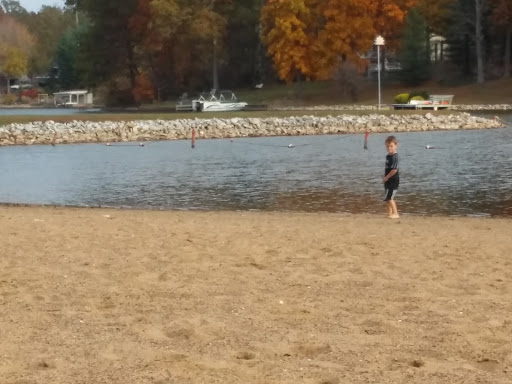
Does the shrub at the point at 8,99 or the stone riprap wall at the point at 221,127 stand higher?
the shrub at the point at 8,99

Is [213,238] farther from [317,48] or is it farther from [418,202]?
[317,48]

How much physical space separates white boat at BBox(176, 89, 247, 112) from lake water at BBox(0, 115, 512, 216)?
25.8m

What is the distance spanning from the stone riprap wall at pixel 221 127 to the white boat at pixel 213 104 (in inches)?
713

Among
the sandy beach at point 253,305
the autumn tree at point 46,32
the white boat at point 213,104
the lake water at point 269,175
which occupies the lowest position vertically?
the lake water at point 269,175

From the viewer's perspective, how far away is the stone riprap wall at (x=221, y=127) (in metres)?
41.5

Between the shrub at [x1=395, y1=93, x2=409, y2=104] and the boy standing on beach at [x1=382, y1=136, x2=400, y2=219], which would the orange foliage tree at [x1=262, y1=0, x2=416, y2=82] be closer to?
the shrub at [x1=395, y1=93, x2=409, y2=104]

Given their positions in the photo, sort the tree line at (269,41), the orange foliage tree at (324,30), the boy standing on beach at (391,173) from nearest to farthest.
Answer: the boy standing on beach at (391,173), the tree line at (269,41), the orange foliage tree at (324,30)

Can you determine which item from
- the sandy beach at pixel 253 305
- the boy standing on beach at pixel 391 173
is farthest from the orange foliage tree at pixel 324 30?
the sandy beach at pixel 253 305

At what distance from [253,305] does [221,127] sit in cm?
3569

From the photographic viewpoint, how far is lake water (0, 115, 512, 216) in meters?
19.4

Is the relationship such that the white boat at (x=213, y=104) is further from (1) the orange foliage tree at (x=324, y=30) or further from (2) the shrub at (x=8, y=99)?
(2) the shrub at (x=8, y=99)

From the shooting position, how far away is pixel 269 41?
68500 millimetres

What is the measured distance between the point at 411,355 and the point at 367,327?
2.67 ft

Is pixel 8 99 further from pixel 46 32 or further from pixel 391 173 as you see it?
pixel 391 173
